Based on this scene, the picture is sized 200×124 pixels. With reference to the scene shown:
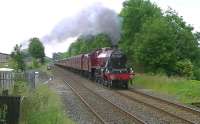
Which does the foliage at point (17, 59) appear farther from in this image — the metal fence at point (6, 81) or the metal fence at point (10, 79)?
the metal fence at point (6, 81)

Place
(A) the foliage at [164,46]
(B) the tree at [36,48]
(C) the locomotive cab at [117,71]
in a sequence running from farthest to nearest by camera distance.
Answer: (B) the tree at [36,48], (A) the foliage at [164,46], (C) the locomotive cab at [117,71]

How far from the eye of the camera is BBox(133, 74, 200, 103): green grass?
24.9 meters

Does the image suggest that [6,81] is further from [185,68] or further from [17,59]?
[185,68]

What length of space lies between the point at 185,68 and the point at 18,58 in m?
16.5

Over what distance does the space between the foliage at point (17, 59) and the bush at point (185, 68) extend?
15.3 m

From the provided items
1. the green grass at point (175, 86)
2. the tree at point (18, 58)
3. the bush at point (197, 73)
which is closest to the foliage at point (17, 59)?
the tree at point (18, 58)

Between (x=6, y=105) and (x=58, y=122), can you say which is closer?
(x=6, y=105)

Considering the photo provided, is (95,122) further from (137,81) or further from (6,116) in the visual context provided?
(137,81)

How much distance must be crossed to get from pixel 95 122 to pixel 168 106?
560cm

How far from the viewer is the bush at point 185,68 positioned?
147 ft

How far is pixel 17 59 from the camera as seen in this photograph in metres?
38.2

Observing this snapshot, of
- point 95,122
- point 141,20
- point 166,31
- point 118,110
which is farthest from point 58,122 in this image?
point 141,20

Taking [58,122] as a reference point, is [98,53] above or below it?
above

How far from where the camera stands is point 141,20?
2228 inches
